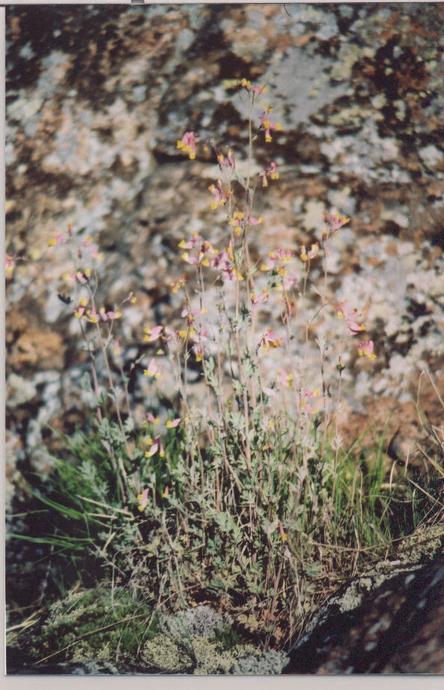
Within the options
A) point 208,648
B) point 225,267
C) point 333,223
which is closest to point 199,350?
point 225,267

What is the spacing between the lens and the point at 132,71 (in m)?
2.37

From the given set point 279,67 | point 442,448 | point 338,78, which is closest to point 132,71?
point 279,67

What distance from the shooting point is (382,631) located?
6.93ft

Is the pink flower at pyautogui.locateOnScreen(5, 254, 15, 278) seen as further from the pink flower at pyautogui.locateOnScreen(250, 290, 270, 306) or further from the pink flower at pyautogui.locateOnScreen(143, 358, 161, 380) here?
the pink flower at pyautogui.locateOnScreen(250, 290, 270, 306)

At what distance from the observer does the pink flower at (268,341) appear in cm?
220

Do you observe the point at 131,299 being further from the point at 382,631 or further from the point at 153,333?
the point at 382,631

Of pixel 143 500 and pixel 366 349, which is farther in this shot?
pixel 366 349

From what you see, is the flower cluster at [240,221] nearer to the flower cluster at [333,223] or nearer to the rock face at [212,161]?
the rock face at [212,161]

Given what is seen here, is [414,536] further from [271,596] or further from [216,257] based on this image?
[216,257]

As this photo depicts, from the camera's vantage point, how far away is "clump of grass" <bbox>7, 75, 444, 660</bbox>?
2.15m

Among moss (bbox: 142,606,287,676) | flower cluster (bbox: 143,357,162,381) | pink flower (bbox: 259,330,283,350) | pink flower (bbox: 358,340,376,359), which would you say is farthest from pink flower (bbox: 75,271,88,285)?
moss (bbox: 142,606,287,676)

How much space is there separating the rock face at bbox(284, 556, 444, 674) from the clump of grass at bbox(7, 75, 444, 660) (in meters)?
0.07

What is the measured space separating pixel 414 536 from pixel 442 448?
249 mm

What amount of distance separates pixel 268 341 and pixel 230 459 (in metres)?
0.33
